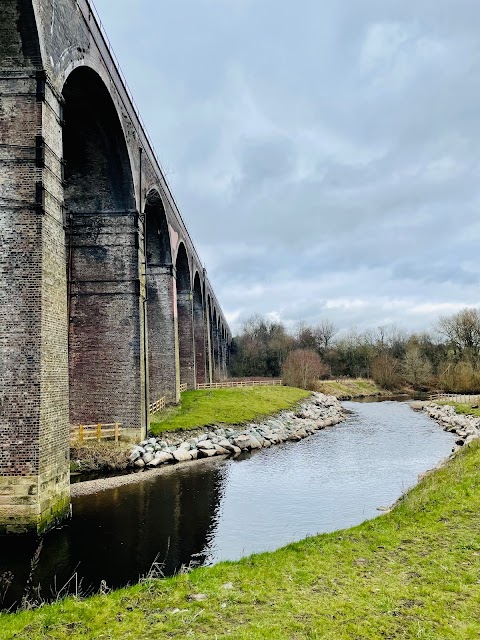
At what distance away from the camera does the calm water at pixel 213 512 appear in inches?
281

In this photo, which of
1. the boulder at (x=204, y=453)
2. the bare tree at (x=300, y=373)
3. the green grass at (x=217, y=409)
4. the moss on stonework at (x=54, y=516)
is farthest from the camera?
the bare tree at (x=300, y=373)

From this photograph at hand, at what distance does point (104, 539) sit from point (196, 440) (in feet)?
29.0

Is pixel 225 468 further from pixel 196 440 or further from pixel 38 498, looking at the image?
pixel 38 498

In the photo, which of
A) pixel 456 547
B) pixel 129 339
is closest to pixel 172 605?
pixel 456 547

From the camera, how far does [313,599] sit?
4.80 meters

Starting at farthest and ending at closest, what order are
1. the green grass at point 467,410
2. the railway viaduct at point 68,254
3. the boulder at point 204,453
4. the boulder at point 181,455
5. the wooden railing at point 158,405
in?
1. the green grass at point 467,410
2. the wooden railing at point 158,405
3. the boulder at point 204,453
4. the boulder at point 181,455
5. the railway viaduct at point 68,254

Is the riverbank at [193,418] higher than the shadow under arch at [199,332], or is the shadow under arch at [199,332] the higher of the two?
the shadow under arch at [199,332]

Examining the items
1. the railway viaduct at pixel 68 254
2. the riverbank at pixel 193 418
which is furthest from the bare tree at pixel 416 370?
the railway viaduct at pixel 68 254

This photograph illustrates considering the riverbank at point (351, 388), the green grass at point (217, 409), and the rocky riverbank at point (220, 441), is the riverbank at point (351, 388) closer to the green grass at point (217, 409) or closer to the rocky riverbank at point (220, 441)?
the green grass at point (217, 409)

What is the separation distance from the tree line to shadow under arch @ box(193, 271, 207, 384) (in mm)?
10833

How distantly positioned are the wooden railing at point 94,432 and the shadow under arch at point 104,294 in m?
0.28

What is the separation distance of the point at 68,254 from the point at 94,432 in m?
6.03

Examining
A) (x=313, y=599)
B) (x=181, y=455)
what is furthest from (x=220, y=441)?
(x=313, y=599)

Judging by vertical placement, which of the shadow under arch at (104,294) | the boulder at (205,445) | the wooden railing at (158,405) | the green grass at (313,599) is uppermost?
the shadow under arch at (104,294)
